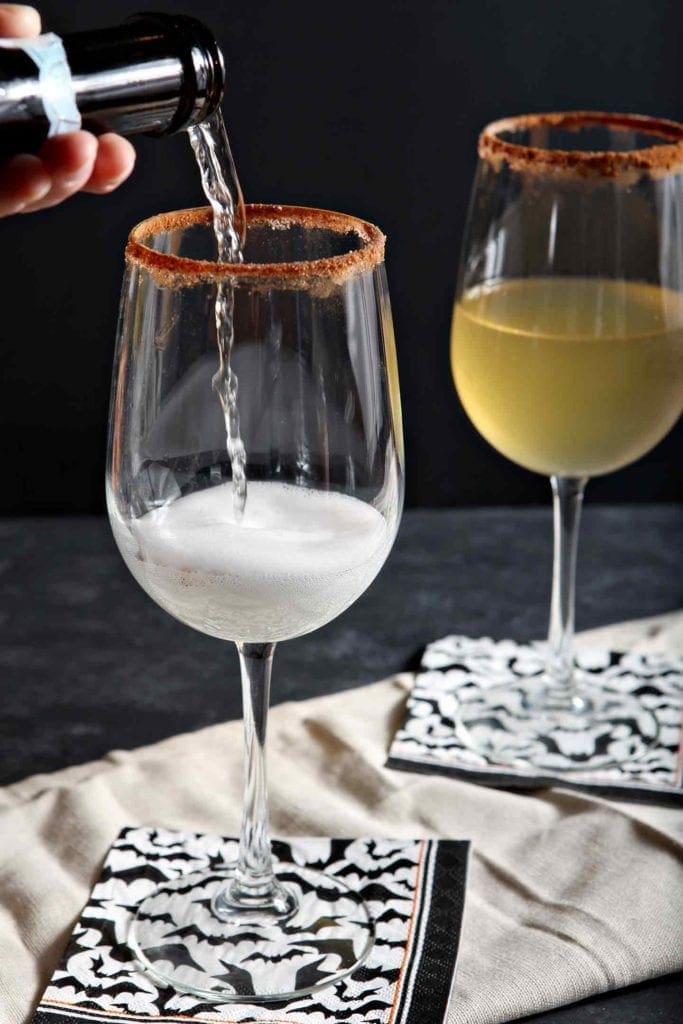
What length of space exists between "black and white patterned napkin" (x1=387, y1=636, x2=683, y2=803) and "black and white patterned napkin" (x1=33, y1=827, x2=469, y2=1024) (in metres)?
0.12

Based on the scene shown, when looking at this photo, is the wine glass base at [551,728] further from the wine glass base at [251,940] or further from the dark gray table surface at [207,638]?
the wine glass base at [251,940]

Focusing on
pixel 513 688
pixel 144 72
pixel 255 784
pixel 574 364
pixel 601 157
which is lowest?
pixel 513 688

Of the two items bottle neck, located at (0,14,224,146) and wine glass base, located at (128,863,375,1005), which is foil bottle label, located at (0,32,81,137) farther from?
wine glass base, located at (128,863,375,1005)

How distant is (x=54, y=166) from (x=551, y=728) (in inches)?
23.5

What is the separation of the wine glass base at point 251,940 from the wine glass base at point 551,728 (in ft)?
0.74

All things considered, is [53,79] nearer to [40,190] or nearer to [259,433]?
[40,190]

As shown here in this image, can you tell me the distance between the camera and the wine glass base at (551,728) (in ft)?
3.63

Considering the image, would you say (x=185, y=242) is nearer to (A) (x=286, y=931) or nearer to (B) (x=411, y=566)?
(A) (x=286, y=931)

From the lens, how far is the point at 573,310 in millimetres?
1059

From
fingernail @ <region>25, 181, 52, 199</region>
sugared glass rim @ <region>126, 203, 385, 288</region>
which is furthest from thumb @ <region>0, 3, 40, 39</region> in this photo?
sugared glass rim @ <region>126, 203, 385, 288</region>

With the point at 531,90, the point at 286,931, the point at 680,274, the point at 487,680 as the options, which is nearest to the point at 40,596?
the point at 487,680

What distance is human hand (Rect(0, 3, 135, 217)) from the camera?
79 centimetres

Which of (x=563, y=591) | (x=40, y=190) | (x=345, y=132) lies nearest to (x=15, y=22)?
(x=40, y=190)

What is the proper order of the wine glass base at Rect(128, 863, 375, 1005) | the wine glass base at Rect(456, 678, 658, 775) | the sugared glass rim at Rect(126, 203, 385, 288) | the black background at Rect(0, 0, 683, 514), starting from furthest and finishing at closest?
the black background at Rect(0, 0, 683, 514) → the wine glass base at Rect(456, 678, 658, 775) → the wine glass base at Rect(128, 863, 375, 1005) → the sugared glass rim at Rect(126, 203, 385, 288)
